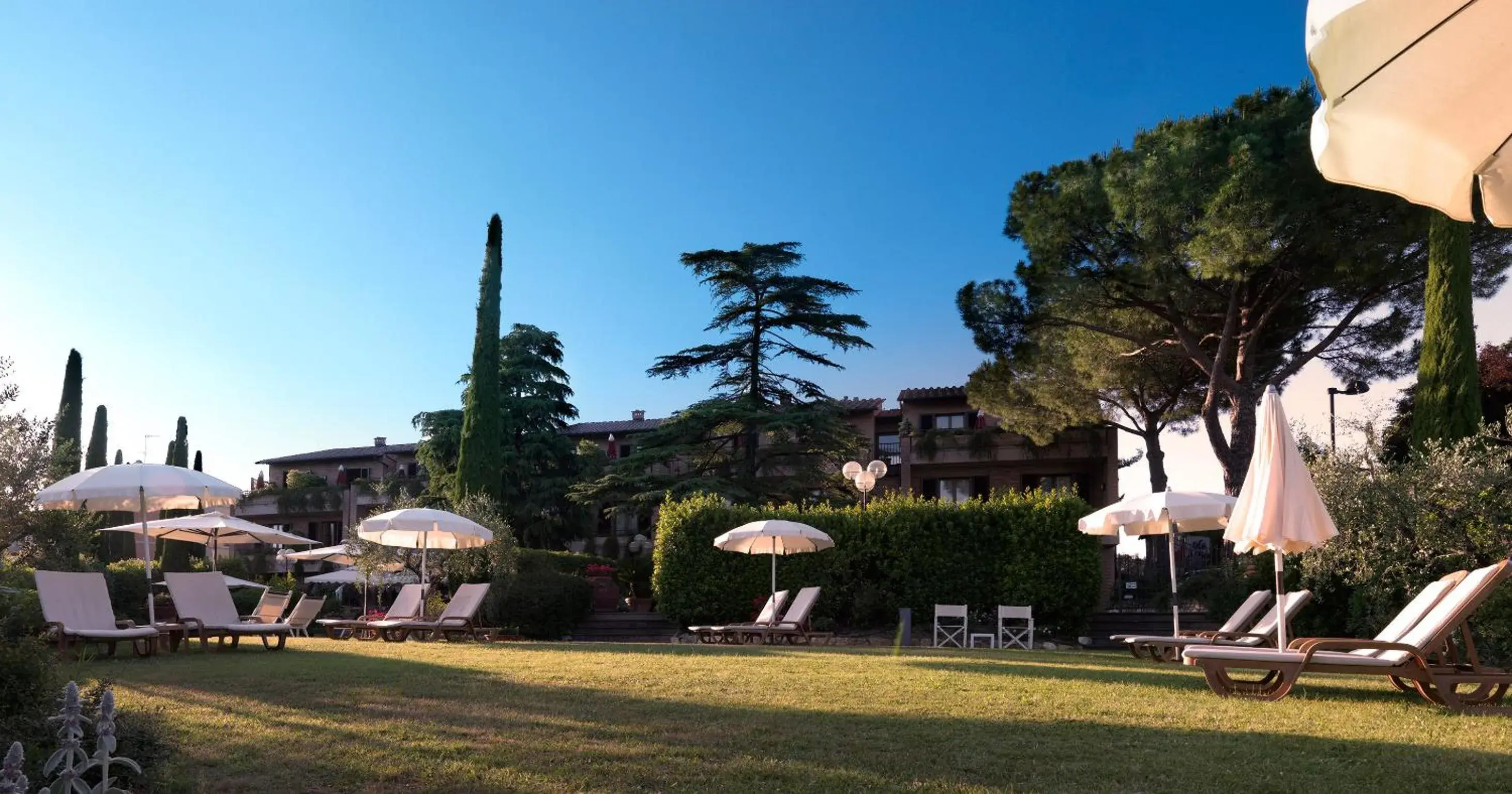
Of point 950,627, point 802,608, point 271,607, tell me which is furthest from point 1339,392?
point 271,607

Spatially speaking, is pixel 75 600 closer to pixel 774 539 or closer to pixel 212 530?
pixel 774 539

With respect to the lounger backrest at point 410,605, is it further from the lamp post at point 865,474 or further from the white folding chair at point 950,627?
the white folding chair at point 950,627

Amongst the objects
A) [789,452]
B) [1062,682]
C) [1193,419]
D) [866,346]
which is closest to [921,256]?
[866,346]

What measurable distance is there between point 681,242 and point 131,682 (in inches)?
963

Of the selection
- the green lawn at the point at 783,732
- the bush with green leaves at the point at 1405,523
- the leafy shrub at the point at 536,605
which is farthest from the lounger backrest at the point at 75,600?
the bush with green leaves at the point at 1405,523

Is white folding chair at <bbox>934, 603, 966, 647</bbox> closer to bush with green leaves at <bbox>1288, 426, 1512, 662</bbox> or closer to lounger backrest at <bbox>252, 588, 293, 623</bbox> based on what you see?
bush with green leaves at <bbox>1288, 426, 1512, 662</bbox>

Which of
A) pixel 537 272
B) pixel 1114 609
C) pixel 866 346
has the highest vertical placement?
pixel 537 272

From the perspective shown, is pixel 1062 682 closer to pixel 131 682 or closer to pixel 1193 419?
pixel 131 682

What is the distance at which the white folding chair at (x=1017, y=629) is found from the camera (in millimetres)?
18141

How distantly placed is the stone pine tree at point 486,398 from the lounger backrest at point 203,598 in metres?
16.4

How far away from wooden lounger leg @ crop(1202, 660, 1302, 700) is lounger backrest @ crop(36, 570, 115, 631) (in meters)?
11.2

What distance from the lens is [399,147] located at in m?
17.5

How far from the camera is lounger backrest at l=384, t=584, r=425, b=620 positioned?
1833 centimetres

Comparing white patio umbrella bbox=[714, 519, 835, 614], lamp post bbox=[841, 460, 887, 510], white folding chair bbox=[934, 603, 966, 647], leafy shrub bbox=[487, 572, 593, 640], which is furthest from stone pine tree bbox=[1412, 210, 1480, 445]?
leafy shrub bbox=[487, 572, 593, 640]
